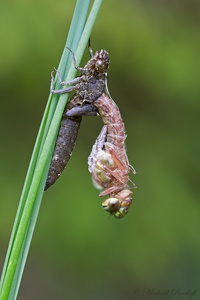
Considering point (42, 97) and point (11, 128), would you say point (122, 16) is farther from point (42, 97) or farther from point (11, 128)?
point (11, 128)

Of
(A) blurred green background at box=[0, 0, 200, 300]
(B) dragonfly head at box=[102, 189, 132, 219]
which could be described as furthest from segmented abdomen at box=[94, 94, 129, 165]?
(A) blurred green background at box=[0, 0, 200, 300]

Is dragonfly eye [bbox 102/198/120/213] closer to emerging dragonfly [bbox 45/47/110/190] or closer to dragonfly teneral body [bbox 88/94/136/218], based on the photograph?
dragonfly teneral body [bbox 88/94/136/218]

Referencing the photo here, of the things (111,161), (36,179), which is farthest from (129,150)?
(36,179)

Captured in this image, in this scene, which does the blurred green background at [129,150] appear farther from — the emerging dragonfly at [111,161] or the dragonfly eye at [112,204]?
the dragonfly eye at [112,204]

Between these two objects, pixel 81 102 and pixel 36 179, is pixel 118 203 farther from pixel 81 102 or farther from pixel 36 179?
pixel 36 179

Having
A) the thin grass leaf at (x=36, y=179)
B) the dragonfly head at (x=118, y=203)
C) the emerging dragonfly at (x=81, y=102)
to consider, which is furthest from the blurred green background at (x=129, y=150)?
the thin grass leaf at (x=36, y=179)

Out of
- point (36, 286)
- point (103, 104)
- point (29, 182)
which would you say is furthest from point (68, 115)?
point (36, 286)

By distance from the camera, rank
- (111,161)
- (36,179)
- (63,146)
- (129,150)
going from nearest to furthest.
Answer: (36,179)
(63,146)
(111,161)
(129,150)

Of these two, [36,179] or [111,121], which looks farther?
[111,121]
